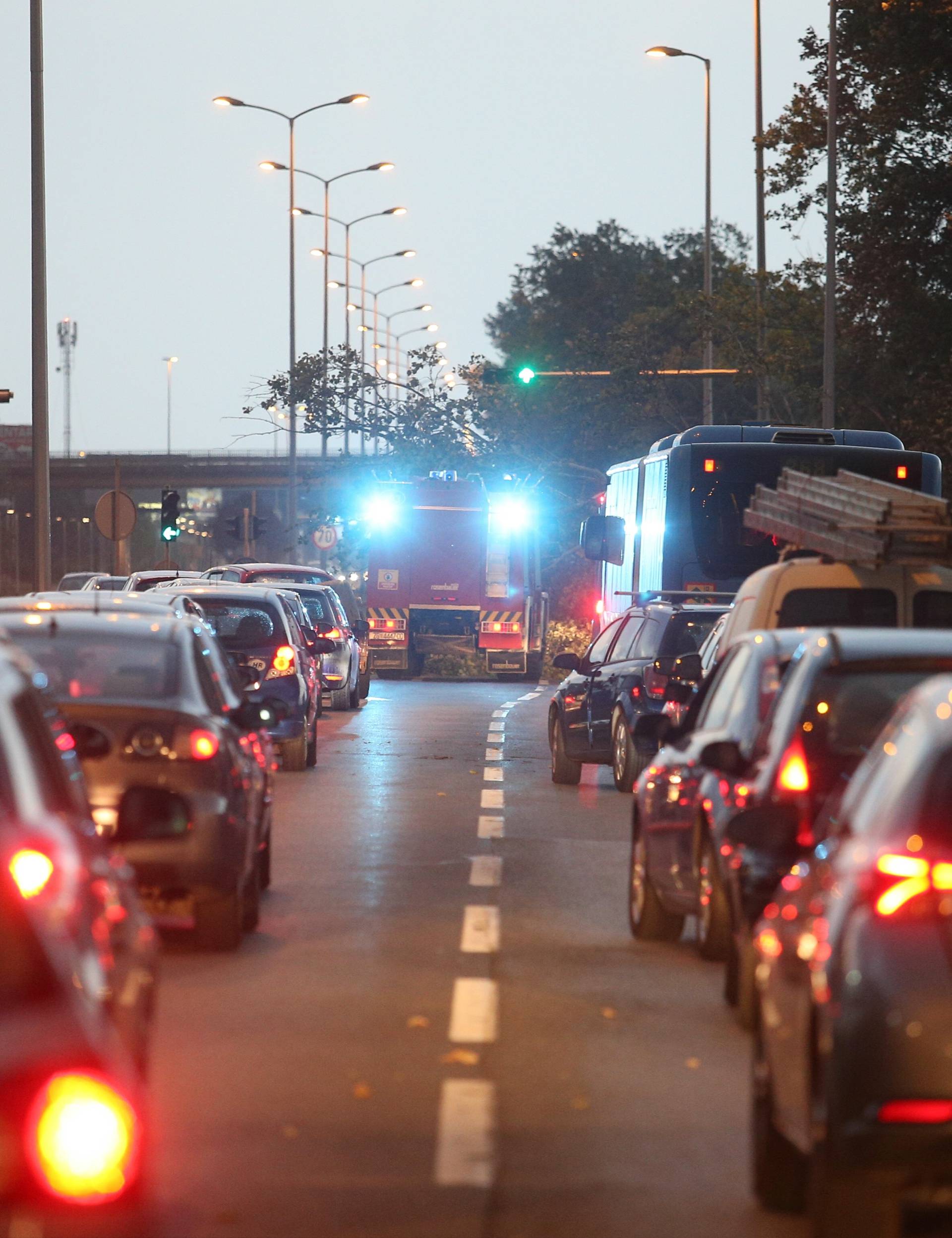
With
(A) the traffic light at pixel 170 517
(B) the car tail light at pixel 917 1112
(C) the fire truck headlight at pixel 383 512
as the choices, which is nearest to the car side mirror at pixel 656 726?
(B) the car tail light at pixel 917 1112

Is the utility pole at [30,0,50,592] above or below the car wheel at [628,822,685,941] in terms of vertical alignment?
above

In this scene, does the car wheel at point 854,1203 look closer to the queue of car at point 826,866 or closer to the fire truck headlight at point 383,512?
the queue of car at point 826,866

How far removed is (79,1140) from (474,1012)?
17.2ft

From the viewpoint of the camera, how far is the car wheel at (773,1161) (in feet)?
19.6

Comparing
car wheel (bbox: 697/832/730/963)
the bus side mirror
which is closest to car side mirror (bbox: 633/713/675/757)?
car wheel (bbox: 697/832/730/963)

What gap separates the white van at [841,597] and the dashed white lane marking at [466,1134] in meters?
5.98

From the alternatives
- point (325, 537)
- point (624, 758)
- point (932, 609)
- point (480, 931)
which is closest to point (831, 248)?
point (624, 758)

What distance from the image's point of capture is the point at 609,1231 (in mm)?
5836

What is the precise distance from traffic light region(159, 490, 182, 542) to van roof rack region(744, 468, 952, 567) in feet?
107

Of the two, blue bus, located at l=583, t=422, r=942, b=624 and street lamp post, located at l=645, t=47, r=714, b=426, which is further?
street lamp post, located at l=645, t=47, r=714, b=426

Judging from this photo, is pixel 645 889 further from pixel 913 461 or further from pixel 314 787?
pixel 913 461

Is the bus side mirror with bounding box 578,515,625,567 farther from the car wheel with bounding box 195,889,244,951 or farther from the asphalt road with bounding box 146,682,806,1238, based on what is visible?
the car wheel with bounding box 195,889,244,951

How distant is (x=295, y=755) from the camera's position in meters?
21.1

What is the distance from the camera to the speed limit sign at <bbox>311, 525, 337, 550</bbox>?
6122 centimetres
